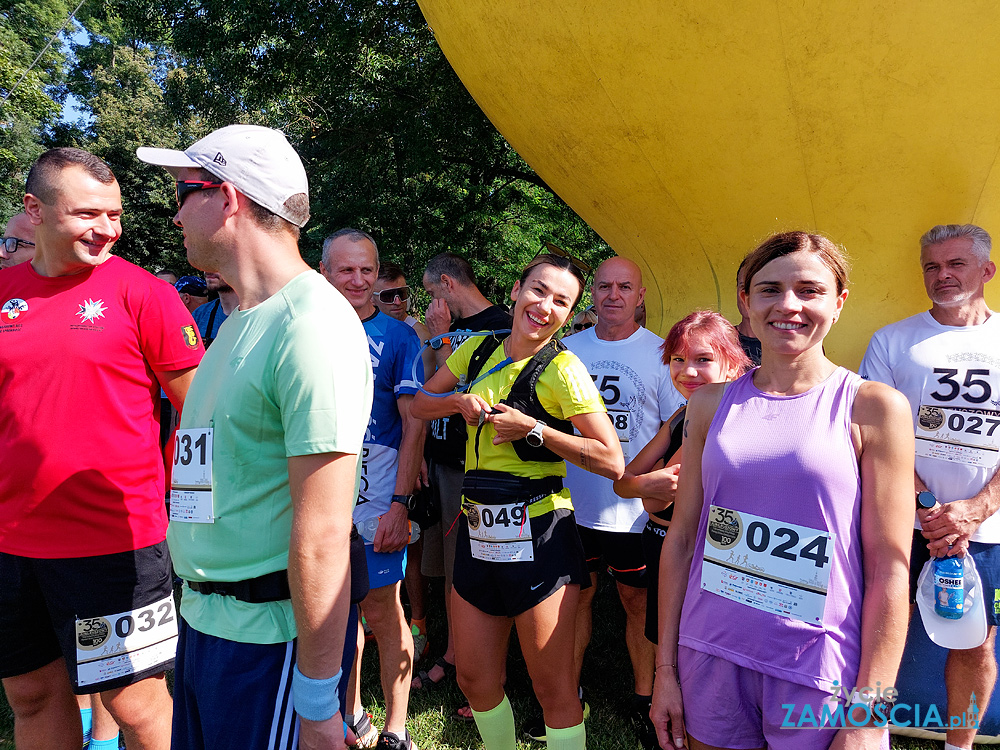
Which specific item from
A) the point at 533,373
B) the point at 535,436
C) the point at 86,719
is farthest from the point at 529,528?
the point at 86,719

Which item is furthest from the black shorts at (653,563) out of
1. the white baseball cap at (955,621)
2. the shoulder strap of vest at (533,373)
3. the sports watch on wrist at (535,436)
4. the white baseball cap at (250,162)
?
the white baseball cap at (250,162)

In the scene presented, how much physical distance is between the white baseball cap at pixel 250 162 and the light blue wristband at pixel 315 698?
107cm

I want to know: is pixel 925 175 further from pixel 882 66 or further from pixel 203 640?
pixel 203 640

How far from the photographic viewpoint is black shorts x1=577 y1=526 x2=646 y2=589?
3.44m

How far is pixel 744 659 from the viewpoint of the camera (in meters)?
1.62

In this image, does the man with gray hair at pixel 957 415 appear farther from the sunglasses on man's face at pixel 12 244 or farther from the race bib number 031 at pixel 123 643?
the sunglasses on man's face at pixel 12 244

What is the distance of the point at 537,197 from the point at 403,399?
746 cm

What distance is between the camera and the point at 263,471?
1.52 metres

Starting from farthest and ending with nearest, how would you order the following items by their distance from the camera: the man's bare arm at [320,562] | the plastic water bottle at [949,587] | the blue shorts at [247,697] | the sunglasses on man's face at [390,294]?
the sunglasses on man's face at [390,294] < the plastic water bottle at [949,587] < the blue shorts at [247,697] < the man's bare arm at [320,562]

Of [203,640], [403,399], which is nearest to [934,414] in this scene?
[403,399]

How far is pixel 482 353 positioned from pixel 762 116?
1470 millimetres

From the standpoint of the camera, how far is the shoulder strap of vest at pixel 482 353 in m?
2.82

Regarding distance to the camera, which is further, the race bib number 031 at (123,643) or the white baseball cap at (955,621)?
the white baseball cap at (955,621)

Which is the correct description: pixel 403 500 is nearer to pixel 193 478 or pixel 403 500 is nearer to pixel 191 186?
pixel 193 478
